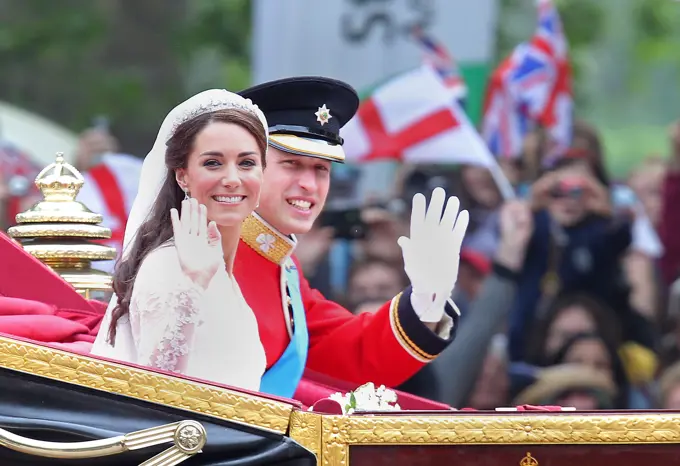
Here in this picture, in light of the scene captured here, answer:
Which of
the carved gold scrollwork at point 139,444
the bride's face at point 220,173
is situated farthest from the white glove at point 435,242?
the carved gold scrollwork at point 139,444

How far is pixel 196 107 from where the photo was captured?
3998mm

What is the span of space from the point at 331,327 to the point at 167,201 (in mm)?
958

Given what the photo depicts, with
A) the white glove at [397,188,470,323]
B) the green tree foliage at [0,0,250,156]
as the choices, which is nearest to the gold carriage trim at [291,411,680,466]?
the white glove at [397,188,470,323]

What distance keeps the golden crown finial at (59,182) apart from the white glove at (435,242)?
119cm

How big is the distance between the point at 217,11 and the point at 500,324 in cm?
1007

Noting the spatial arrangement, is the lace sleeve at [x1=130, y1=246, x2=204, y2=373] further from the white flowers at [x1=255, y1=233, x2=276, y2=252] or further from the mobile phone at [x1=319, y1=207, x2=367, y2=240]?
the mobile phone at [x1=319, y1=207, x2=367, y2=240]

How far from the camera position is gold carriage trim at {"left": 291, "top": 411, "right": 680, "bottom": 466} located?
3715 millimetres

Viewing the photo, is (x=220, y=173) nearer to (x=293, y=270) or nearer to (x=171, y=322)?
(x=171, y=322)

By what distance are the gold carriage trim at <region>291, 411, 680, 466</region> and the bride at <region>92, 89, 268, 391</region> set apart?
0.32 metres

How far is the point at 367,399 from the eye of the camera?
403 cm

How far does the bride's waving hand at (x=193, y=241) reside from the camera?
387 cm

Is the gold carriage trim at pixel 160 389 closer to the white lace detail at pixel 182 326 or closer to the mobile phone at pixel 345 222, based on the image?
the white lace detail at pixel 182 326

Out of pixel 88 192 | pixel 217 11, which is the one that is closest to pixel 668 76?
pixel 217 11

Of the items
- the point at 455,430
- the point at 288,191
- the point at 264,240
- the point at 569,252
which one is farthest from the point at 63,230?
the point at 569,252
